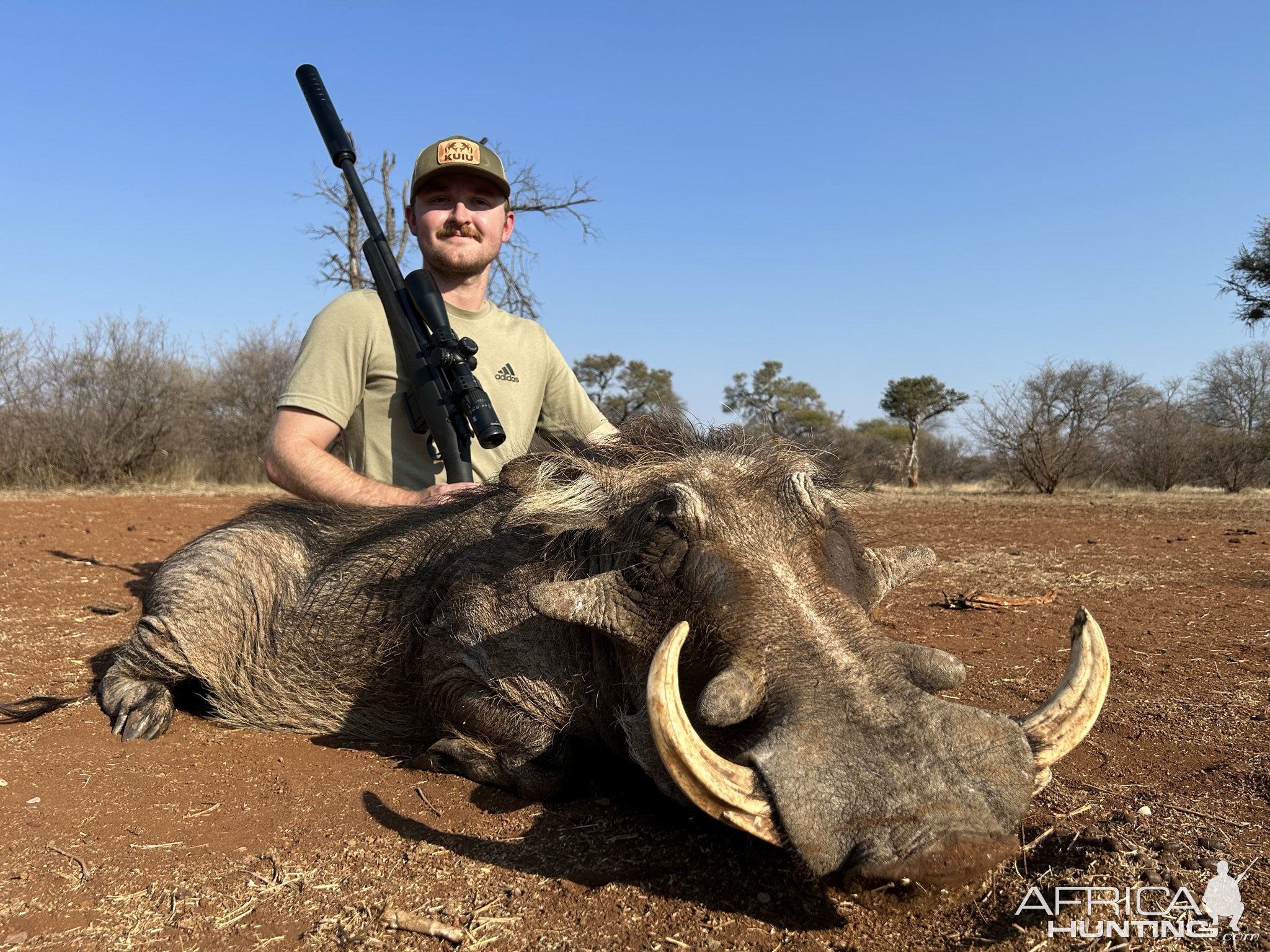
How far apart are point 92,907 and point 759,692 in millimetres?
1476

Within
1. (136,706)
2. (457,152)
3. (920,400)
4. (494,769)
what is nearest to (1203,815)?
(494,769)

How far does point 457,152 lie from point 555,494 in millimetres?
2157

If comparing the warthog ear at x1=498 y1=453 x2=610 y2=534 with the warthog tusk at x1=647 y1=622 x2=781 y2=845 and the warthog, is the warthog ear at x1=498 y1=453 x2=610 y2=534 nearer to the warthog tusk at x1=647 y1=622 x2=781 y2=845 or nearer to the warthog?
the warthog

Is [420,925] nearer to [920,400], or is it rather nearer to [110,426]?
[110,426]

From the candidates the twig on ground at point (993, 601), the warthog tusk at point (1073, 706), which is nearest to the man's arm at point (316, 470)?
the warthog tusk at point (1073, 706)

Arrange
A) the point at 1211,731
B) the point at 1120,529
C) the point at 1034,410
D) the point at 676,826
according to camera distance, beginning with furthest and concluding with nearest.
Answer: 1. the point at 1034,410
2. the point at 1120,529
3. the point at 1211,731
4. the point at 676,826

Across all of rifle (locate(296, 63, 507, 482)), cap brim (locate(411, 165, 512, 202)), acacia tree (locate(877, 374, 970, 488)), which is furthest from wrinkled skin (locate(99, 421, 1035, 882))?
acacia tree (locate(877, 374, 970, 488))

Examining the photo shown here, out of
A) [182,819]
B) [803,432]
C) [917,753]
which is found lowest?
[182,819]

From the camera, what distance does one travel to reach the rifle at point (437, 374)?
356cm

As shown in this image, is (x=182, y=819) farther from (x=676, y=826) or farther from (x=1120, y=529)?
(x=1120, y=529)

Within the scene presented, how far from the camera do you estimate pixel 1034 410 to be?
61.1 ft

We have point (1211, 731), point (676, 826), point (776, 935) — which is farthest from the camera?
point (1211, 731)

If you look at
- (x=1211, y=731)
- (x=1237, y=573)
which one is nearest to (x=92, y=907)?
(x=1211, y=731)

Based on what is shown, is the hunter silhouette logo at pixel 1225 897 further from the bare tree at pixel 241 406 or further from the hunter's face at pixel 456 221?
the bare tree at pixel 241 406
